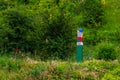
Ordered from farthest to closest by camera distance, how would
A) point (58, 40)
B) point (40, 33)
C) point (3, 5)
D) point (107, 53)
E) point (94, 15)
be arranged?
point (3, 5) < point (94, 15) < point (40, 33) < point (58, 40) < point (107, 53)

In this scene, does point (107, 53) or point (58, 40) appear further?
point (58, 40)

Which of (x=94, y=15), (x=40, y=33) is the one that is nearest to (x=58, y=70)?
(x=40, y=33)

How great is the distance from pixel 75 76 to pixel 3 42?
4020 millimetres

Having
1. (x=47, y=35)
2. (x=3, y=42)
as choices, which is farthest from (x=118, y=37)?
(x=3, y=42)

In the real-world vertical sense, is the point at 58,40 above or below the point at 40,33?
below

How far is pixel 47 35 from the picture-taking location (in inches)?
463

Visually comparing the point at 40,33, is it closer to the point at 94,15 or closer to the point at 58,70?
the point at 94,15

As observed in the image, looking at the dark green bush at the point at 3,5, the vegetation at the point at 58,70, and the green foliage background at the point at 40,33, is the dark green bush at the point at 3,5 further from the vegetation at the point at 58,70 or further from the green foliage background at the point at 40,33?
the vegetation at the point at 58,70

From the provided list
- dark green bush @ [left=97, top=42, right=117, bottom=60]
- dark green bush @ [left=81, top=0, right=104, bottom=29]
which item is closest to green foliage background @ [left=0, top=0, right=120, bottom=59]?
dark green bush @ [left=97, top=42, right=117, bottom=60]

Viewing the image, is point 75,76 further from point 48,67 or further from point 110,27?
point 110,27

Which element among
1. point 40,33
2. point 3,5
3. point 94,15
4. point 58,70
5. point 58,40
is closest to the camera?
point 58,70

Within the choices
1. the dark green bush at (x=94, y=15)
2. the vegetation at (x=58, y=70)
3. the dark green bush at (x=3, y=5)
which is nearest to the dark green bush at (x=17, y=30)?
the vegetation at (x=58, y=70)

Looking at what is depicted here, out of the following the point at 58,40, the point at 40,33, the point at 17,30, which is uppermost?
the point at 17,30

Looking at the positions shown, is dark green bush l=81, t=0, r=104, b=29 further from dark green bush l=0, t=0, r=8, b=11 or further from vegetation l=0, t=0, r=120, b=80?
dark green bush l=0, t=0, r=8, b=11
